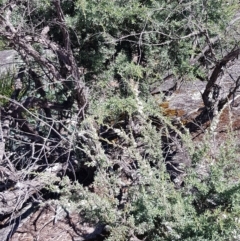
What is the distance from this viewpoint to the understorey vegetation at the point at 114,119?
2748 mm

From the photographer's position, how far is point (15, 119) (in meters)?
3.49

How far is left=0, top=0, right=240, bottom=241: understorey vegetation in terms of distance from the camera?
9.02 feet

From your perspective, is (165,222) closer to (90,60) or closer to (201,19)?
(90,60)

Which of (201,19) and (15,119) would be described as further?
(201,19)

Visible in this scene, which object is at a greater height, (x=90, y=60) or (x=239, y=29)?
(x=239, y=29)

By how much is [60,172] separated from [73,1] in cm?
119

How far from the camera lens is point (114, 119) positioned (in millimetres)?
3576

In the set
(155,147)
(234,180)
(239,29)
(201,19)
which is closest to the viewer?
(155,147)

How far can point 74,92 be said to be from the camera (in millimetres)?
3467

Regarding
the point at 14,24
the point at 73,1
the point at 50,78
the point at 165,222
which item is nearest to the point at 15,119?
the point at 50,78

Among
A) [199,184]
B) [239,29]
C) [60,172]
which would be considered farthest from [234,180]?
[239,29]

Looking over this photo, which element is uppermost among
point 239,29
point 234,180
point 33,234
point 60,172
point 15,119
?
point 239,29

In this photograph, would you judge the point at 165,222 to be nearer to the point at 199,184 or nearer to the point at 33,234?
the point at 199,184

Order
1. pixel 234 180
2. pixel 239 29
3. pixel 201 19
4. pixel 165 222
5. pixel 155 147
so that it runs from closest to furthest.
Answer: pixel 165 222
pixel 155 147
pixel 234 180
pixel 201 19
pixel 239 29
